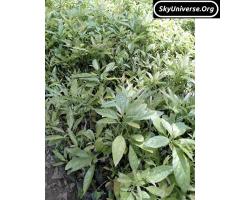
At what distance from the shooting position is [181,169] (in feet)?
2.68

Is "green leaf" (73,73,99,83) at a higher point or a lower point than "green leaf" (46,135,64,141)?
higher

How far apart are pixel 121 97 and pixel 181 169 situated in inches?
7.7

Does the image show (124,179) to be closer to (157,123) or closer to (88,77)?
(157,123)

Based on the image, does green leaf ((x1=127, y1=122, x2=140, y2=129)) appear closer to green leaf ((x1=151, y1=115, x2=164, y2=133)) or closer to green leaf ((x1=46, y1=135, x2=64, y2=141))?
green leaf ((x1=151, y1=115, x2=164, y2=133))

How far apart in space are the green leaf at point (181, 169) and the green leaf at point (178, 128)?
3cm

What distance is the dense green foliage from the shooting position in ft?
2.74

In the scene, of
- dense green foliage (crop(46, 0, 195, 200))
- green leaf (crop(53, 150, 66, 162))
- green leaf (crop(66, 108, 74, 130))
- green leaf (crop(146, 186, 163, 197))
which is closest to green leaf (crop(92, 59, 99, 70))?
dense green foliage (crop(46, 0, 195, 200))

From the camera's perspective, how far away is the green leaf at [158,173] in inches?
32.2

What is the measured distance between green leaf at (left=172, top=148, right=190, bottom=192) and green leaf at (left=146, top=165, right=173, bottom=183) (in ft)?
0.05

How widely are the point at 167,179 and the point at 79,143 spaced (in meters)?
0.22

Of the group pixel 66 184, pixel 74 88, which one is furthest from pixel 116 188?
pixel 74 88

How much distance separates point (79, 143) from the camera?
0.93 m
